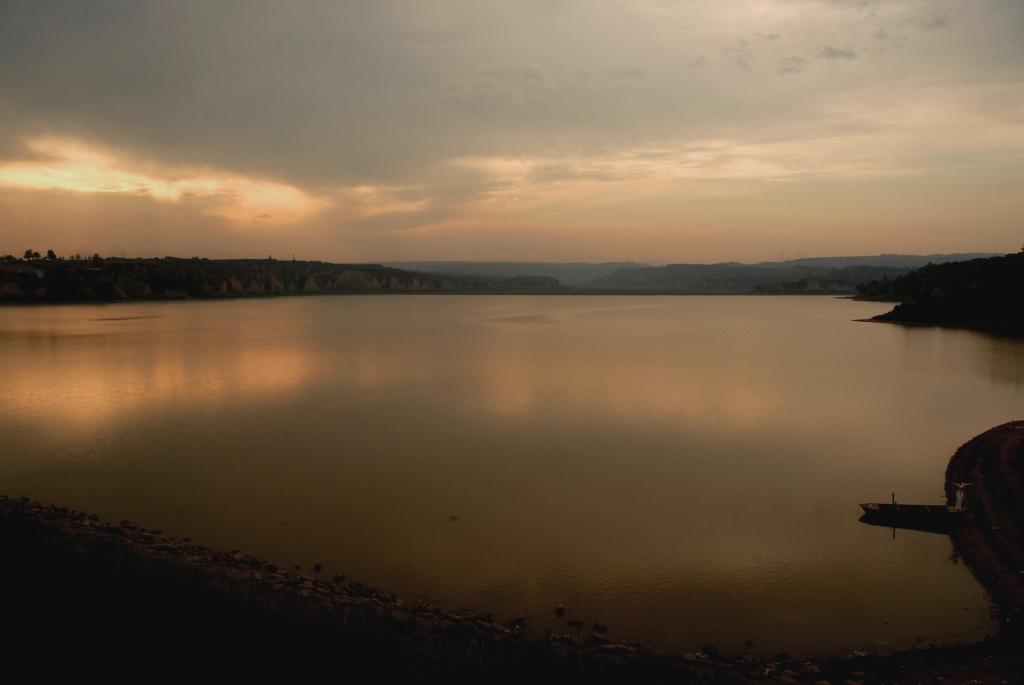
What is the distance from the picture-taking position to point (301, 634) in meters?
4.24

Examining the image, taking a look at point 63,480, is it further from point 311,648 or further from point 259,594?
point 311,648

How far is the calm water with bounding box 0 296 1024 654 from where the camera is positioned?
5738mm

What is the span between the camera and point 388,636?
14.1 feet

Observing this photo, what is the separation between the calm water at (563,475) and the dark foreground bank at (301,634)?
36 centimetres

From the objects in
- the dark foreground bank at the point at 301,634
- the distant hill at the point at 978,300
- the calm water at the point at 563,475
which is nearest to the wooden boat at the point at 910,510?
the calm water at the point at 563,475

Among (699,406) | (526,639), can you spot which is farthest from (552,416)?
(526,639)

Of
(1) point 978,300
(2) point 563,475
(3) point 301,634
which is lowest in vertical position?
(2) point 563,475

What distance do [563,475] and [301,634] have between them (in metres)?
5.41

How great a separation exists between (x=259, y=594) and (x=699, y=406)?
37.3ft

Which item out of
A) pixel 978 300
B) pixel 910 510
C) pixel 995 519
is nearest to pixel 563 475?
pixel 910 510

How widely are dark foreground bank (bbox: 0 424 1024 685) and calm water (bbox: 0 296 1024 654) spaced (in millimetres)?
358

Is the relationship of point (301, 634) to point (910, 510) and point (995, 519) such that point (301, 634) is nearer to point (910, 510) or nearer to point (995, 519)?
point (910, 510)

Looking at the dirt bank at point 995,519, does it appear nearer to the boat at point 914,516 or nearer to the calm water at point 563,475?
the boat at point 914,516

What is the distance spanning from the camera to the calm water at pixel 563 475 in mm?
5738
